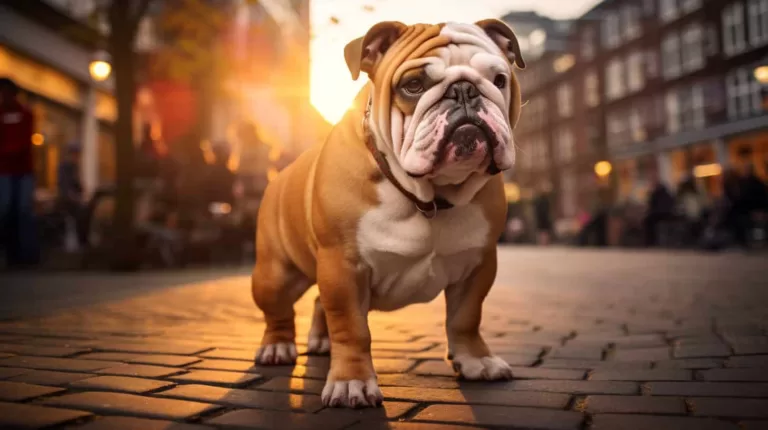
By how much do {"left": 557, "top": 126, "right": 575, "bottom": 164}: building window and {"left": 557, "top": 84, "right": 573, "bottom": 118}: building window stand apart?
1.09m

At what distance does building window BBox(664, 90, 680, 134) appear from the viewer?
3569cm

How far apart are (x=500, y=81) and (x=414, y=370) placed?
1238mm

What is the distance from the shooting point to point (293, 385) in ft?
8.45

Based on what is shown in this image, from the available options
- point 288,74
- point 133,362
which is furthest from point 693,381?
point 288,74

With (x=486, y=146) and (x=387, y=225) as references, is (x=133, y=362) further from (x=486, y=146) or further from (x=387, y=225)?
(x=486, y=146)

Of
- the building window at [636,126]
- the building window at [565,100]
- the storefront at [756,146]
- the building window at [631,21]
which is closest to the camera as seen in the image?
the storefront at [756,146]

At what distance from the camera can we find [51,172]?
16297 mm

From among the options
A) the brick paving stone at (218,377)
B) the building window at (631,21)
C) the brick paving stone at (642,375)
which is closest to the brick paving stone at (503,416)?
the brick paving stone at (642,375)

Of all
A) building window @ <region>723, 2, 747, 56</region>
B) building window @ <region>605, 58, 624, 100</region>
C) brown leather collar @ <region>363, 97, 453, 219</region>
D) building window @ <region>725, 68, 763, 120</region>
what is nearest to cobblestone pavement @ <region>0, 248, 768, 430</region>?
brown leather collar @ <region>363, 97, 453, 219</region>

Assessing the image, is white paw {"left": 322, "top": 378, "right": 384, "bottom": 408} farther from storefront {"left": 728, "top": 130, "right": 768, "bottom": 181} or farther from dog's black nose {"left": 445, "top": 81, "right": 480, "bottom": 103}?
storefront {"left": 728, "top": 130, "right": 768, "bottom": 181}

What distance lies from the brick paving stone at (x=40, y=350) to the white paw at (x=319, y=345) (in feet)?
3.54

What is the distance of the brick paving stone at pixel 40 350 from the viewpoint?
3159 millimetres

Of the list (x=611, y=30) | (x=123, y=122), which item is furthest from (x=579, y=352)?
(x=611, y=30)

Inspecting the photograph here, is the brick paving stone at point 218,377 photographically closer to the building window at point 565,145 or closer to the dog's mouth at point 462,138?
the dog's mouth at point 462,138
